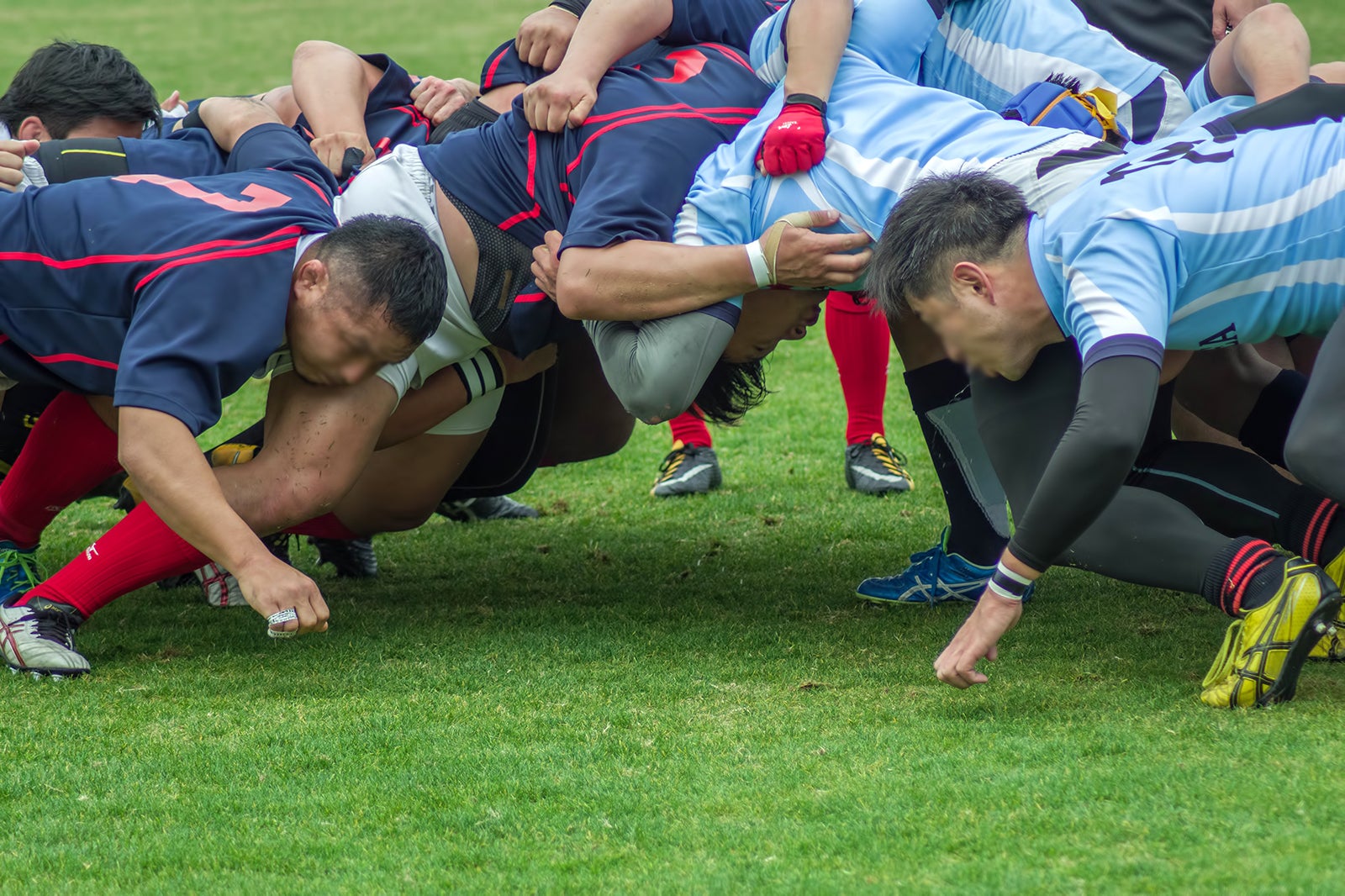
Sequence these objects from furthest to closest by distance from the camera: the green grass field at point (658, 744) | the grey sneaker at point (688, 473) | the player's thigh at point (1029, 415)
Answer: the grey sneaker at point (688, 473) < the player's thigh at point (1029, 415) < the green grass field at point (658, 744)

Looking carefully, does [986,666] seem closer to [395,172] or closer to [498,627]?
[498,627]

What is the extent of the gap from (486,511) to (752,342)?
167 cm

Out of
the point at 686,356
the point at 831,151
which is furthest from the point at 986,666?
the point at 831,151

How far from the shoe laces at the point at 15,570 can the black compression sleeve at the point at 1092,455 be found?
257cm

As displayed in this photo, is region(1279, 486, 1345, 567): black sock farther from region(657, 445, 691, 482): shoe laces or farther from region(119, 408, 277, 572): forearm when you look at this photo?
region(657, 445, 691, 482): shoe laces

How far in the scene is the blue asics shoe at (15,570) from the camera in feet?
11.8

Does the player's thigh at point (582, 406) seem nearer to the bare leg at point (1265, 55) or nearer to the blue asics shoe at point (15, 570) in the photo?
the blue asics shoe at point (15, 570)

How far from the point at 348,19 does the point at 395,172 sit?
1730 cm

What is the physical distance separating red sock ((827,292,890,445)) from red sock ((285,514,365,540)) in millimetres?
1894

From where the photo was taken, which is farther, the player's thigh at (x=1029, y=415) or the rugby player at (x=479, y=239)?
the rugby player at (x=479, y=239)

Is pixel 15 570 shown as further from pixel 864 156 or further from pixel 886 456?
pixel 886 456

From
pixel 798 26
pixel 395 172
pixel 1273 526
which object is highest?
pixel 798 26

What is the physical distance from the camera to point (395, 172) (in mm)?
3500

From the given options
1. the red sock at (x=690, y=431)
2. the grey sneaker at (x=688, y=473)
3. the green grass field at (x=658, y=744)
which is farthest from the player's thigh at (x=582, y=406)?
the red sock at (x=690, y=431)
